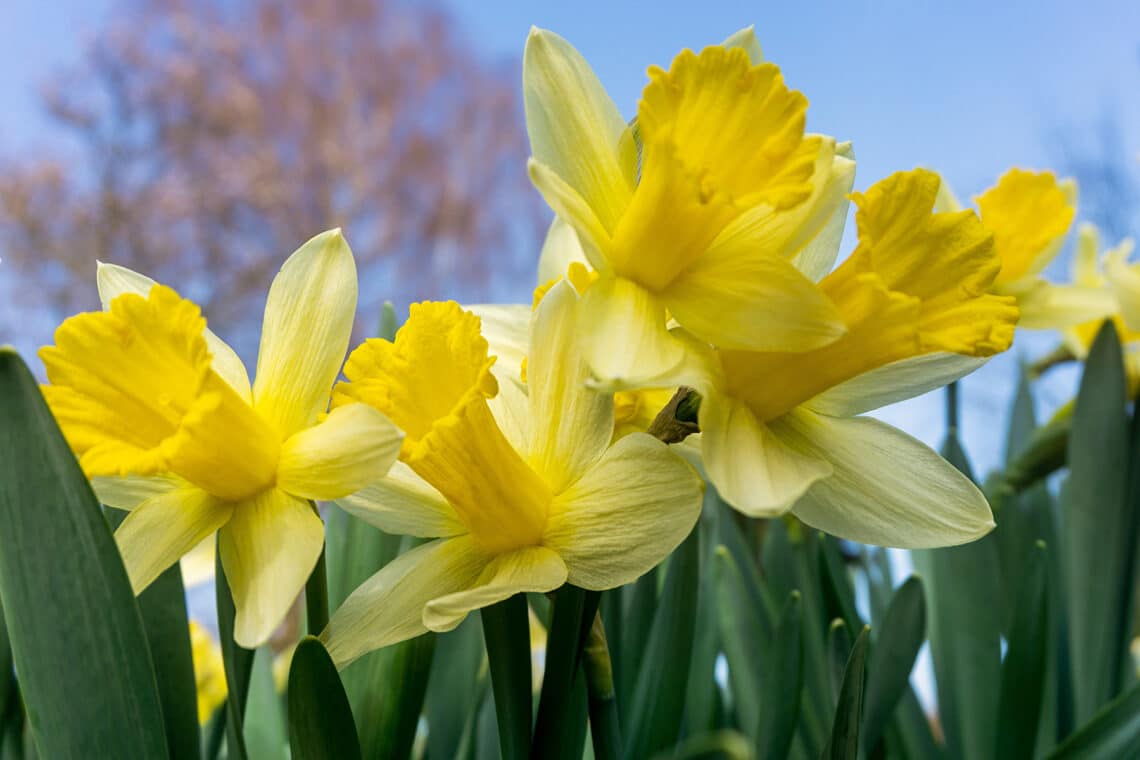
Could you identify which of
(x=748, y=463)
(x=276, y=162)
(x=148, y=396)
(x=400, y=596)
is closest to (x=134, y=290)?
(x=148, y=396)

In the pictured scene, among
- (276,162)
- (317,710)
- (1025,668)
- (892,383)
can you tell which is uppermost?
(276,162)

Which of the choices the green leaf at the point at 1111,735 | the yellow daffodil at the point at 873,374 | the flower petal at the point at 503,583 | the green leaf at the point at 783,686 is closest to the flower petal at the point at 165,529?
the flower petal at the point at 503,583

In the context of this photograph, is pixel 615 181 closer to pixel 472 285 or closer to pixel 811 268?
pixel 811 268

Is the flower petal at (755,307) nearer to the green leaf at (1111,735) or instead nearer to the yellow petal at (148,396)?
the yellow petal at (148,396)

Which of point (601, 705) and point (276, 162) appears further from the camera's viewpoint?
point (276, 162)

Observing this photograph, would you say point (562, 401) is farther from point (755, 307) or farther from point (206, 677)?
point (206, 677)

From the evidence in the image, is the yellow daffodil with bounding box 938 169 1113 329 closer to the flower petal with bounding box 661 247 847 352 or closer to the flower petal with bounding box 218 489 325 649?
the flower petal with bounding box 661 247 847 352
